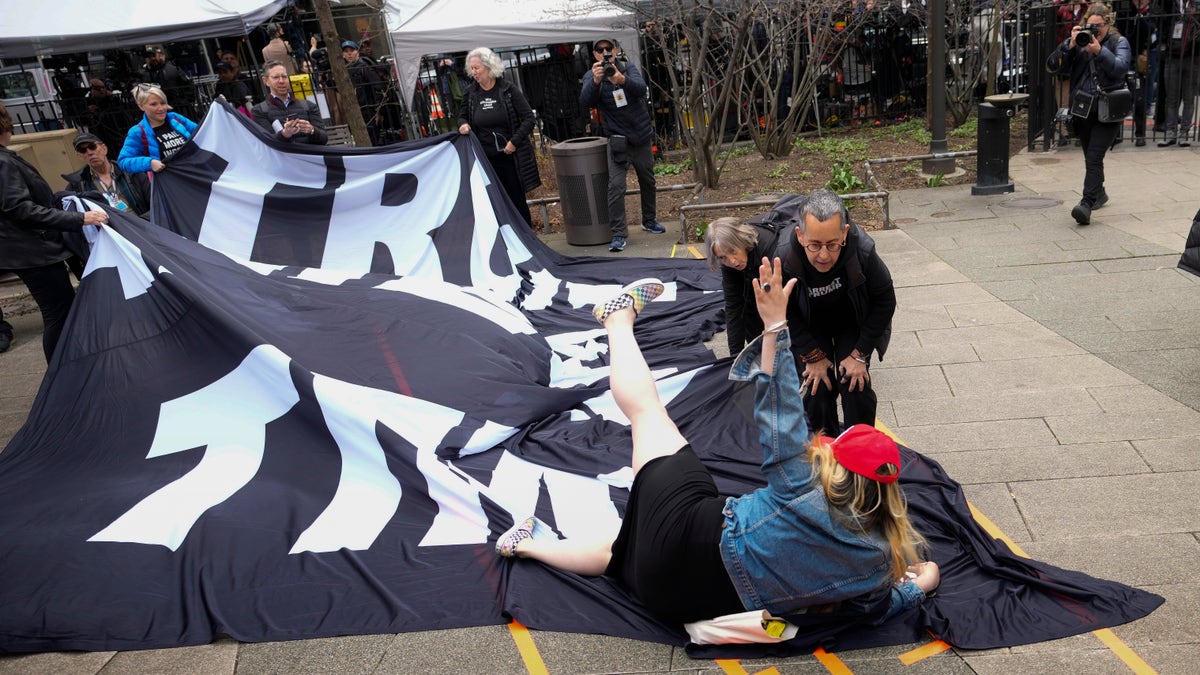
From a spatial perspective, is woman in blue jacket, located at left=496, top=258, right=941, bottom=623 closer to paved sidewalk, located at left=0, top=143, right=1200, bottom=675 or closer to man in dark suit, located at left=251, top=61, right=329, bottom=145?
paved sidewalk, located at left=0, top=143, right=1200, bottom=675

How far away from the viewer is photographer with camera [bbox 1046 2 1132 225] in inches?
299

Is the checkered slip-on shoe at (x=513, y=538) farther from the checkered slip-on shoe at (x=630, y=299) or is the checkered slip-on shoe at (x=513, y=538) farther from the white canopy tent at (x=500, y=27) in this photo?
the white canopy tent at (x=500, y=27)

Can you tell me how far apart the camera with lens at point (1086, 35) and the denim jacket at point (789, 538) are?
6.67 metres

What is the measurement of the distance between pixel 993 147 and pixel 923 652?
23.8 ft

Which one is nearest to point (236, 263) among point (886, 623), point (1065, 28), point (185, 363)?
point (185, 363)

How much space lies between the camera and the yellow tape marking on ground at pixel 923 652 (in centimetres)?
303

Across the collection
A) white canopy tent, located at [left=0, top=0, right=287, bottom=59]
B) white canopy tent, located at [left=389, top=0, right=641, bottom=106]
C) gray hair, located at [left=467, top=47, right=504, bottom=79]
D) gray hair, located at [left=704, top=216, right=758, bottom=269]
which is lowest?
gray hair, located at [left=704, top=216, right=758, bottom=269]

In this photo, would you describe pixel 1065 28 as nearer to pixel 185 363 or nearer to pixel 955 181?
pixel 955 181

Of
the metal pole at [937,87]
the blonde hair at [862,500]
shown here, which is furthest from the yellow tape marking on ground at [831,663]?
the metal pole at [937,87]

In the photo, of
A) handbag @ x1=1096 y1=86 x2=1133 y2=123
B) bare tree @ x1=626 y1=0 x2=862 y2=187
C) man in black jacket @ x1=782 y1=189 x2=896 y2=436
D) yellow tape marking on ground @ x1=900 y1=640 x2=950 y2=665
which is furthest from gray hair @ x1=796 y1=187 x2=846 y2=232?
bare tree @ x1=626 y1=0 x2=862 y2=187

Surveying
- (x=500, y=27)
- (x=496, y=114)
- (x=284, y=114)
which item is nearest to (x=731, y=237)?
(x=496, y=114)

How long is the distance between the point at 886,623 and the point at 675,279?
4362 mm

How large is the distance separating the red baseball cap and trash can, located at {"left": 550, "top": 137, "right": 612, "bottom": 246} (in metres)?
6.27

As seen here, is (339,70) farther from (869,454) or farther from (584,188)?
(869,454)
